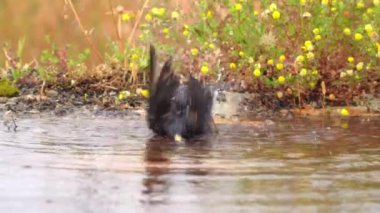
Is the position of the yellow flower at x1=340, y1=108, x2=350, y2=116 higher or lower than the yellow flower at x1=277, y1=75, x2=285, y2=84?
lower

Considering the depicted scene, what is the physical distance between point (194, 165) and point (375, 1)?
2100mm

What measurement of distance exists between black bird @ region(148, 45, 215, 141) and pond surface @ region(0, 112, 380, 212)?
87 millimetres

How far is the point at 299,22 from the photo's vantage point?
5047mm

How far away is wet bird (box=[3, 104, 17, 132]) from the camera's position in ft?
14.0

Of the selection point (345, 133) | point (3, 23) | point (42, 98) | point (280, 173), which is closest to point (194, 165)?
point (280, 173)

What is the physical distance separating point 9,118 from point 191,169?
172cm

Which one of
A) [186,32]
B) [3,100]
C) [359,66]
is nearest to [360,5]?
[359,66]

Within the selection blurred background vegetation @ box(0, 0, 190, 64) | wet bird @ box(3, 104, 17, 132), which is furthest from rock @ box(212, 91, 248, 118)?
blurred background vegetation @ box(0, 0, 190, 64)

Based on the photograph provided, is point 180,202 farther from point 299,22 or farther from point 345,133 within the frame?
point 299,22

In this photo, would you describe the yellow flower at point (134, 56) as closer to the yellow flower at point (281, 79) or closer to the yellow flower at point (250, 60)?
the yellow flower at point (250, 60)

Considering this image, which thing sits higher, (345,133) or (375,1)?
(375,1)

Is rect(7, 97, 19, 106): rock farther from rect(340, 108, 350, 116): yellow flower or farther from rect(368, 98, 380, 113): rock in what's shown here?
rect(368, 98, 380, 113): rock

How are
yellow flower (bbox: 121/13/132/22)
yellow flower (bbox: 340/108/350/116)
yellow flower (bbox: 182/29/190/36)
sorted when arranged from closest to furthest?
yellow flower (bbox: 340/108/350/116) → yellow flower (bbox: 182/29/190/36) → yellow flower (bbox: 121/13/132/22)

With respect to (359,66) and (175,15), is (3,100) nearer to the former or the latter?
(175,15)
